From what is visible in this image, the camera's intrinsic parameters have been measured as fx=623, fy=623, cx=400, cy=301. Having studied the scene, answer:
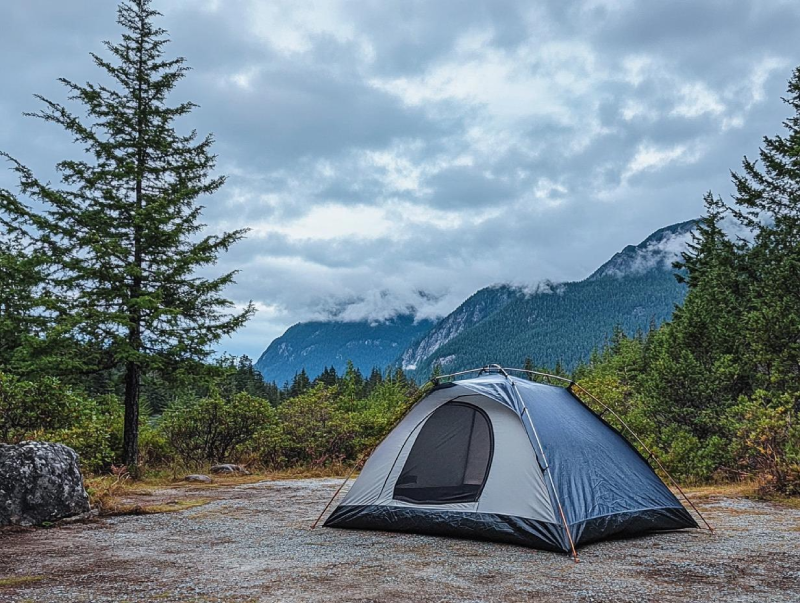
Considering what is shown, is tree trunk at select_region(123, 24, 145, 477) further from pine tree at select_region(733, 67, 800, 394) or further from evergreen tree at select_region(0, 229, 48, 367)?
pine tree at select_region(733, 67, 800, 394)

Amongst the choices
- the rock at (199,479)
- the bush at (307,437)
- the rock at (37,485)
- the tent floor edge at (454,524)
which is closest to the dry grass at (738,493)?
the tent floor edge at (454,524)

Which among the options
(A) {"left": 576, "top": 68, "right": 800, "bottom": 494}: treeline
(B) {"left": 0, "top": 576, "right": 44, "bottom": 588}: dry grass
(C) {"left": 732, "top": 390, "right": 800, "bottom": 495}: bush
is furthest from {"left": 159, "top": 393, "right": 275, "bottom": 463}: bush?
(C) {"left": 732, "top": 390, "right": 800, "bottom": 495}: bush

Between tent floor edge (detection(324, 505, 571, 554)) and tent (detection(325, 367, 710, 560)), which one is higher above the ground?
tent (detection(325, 367, 710, 560))

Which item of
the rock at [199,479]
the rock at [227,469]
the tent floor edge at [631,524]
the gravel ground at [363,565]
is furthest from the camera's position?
the rock at [227,469]

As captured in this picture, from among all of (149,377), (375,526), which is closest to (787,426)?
(375,526)

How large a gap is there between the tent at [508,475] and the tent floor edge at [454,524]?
0.01 meters

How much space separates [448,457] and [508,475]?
1.15m

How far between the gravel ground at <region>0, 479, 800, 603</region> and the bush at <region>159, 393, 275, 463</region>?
8201mm

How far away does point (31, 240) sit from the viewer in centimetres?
1219

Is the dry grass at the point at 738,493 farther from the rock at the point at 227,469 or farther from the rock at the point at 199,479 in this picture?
the rock at the point at 227,469

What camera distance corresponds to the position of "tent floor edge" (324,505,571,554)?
6262 mm

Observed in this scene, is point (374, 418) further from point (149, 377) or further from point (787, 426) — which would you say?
point (787, 426)

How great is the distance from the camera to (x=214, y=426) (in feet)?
54.4

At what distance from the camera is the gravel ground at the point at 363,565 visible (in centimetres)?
447
